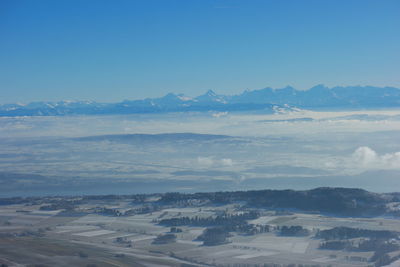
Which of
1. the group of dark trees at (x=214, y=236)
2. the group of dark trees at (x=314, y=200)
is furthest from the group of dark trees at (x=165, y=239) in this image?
the group of dark trees at (x=314, y=200)

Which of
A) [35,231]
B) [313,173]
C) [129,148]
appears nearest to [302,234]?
[35,231]

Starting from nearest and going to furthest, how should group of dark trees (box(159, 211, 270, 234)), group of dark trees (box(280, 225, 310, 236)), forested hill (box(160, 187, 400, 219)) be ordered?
group of dark trees (box(280, 225, 310, 236)), group of dark trees (box(159, 211, 270, 234)), forested hill (box(160, 187, 400, 219))

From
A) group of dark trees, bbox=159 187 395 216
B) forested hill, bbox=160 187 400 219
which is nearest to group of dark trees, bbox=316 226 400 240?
forested hill, bbox=160 187 400 219

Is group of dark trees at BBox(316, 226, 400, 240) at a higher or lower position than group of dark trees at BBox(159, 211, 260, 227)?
lower

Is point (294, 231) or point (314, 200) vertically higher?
point (314, 200)

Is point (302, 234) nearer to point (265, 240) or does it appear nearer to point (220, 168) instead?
point (265, 240)

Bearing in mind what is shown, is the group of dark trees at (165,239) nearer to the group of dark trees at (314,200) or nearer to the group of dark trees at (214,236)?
the group of dark trees at (214,236)

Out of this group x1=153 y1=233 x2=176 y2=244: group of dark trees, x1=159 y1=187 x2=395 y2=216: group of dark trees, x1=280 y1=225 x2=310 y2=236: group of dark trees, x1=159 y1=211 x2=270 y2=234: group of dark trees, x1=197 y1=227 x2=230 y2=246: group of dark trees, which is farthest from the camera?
x1=159 y1=187 x2=395 y2=216: group of dark trees

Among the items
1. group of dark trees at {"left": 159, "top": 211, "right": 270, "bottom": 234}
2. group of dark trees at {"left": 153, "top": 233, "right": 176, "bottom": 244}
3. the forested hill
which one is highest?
the forested hill

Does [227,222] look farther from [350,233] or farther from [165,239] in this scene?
[350,233]

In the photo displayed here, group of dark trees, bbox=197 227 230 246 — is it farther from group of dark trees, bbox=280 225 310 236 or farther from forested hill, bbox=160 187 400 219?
forested hill, bbox=160 187 400 219

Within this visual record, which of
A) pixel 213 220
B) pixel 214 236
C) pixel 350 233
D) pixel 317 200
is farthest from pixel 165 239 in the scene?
pixel 317 200

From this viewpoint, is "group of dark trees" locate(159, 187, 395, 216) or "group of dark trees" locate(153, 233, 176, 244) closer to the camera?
"group of dark trees" locate(153, 233, 176, 244)
